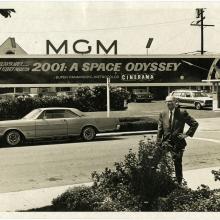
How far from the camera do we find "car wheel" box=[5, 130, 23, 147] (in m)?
14.8

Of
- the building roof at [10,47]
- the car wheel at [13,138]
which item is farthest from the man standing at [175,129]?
the building roof at [10,47]

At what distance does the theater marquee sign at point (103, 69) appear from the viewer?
134 ft

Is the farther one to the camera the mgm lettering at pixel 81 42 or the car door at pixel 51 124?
the mgm lettering at pixel 81 42

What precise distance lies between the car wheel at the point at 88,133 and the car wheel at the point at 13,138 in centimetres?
219

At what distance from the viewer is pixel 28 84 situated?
135ft

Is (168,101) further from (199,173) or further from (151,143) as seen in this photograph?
(199,173)

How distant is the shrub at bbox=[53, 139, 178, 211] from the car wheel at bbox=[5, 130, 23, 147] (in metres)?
8.25

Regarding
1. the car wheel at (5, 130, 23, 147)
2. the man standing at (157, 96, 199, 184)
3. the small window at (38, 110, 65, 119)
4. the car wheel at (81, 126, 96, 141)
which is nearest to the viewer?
A: the man standing at (157, 96, 199, 184)

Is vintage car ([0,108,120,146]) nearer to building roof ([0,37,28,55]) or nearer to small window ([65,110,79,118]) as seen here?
small window ([65,110,79,118])

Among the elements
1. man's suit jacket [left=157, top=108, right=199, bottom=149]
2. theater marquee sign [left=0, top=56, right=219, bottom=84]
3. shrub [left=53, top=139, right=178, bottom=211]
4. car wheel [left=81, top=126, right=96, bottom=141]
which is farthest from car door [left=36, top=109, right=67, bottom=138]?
theater marquee sign [left=0, top=56, right=219, bottom=84]

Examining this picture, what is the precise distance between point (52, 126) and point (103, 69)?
26753 millimetres

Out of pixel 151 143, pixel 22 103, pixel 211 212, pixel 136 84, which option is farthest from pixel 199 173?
pixel 136 84

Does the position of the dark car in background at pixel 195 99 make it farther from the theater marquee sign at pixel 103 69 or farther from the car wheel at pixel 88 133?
the car wheel at pixel 88 133

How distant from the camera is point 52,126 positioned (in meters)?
15.3
